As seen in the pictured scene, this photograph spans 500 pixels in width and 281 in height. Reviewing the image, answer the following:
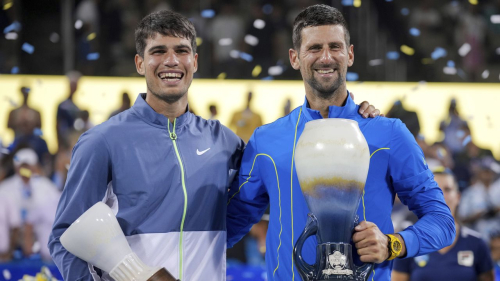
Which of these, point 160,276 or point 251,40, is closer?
point 160,276

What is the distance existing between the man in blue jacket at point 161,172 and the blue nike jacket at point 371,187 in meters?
0.12

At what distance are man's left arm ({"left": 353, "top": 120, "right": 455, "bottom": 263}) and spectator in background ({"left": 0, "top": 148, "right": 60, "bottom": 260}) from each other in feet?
12.7

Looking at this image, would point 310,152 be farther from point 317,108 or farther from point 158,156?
point 158,156

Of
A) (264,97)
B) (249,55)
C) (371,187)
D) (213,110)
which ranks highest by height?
(249,55)

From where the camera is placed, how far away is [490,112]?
5.74m

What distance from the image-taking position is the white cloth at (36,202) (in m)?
5.03

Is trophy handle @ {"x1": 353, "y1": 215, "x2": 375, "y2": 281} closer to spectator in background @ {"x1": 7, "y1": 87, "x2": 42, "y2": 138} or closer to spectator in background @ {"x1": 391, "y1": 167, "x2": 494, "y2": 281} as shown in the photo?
spectator in background @ {"x1": 391, "y1": 167, "x2": 494, "y2": 281}

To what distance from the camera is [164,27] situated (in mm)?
1899

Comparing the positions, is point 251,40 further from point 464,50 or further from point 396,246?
point 396,246

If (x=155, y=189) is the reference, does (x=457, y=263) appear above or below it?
below

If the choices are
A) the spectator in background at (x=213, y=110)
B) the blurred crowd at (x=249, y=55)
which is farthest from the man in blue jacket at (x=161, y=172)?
the spectator in background at (x=213, y=110)

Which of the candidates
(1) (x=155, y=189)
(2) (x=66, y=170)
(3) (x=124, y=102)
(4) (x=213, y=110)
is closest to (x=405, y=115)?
(4) (x=213, y=110)

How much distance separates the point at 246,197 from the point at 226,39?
3.95 m

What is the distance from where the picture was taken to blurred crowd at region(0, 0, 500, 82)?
5.67 metres
